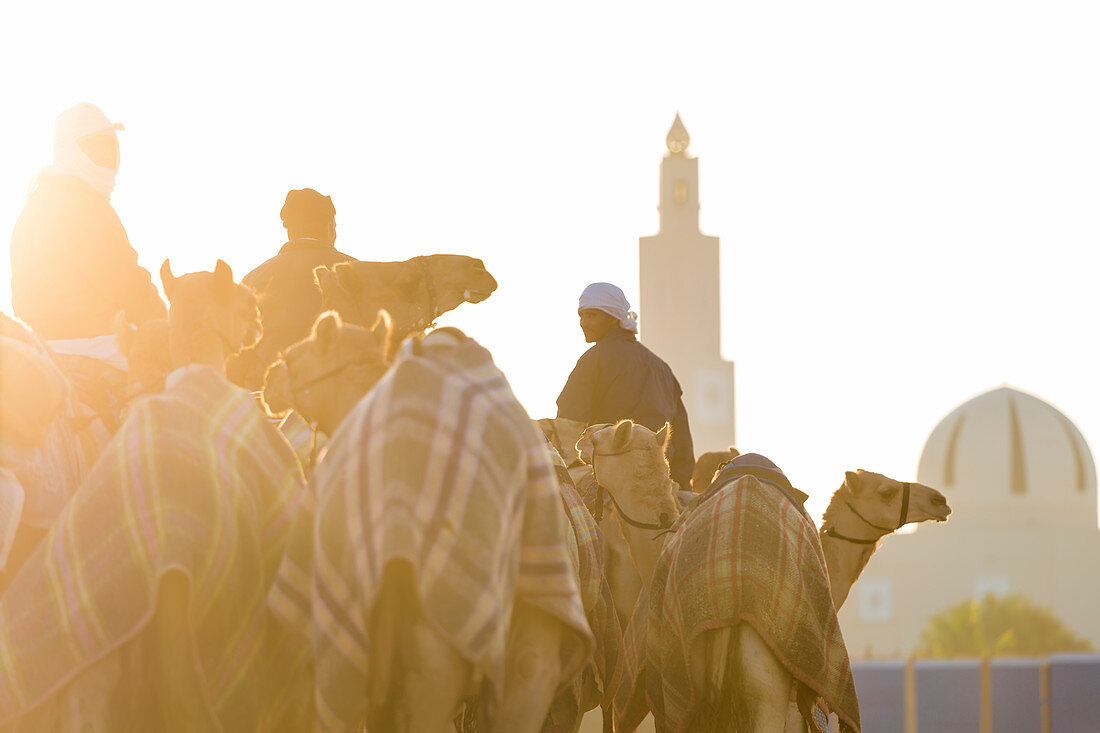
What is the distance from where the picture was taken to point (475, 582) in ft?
19.1

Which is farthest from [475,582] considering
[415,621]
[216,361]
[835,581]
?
[835,581]

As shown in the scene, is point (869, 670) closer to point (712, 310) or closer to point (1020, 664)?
point (1020, 664)

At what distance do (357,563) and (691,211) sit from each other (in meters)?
105

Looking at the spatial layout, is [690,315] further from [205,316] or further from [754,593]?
[205,316]

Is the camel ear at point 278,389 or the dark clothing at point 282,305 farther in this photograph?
the dark clothing at point 282,305

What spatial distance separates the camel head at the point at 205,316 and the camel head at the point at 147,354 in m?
0.62

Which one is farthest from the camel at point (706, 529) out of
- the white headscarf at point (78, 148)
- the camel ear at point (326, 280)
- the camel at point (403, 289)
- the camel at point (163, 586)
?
the white headscarf at point (78, 148)

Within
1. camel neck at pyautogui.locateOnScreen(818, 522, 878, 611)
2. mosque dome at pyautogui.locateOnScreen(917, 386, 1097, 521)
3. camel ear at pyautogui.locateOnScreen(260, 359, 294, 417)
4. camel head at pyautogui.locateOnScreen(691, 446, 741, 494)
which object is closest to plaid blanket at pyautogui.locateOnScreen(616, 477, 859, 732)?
camel neck at pyautogui.locateOnScreen(818, 522, 878, 611)

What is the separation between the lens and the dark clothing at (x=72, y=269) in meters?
8.97

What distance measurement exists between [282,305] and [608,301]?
263 cm

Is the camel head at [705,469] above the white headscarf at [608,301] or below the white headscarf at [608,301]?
below

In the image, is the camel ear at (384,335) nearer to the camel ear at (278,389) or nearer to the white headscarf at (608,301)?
the camel ear at (278,389)

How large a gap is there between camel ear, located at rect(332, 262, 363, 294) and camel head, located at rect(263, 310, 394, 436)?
198 cm

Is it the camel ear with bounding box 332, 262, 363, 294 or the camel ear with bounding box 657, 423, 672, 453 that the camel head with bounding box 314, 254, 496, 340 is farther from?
the camel ear with bounding box 657, 423, 672, 453
